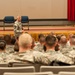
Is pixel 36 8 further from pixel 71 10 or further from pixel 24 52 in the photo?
pixel 24 52

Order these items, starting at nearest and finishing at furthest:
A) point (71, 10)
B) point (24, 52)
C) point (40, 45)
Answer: point (24, 52), point (40, 45), point (71, 10)

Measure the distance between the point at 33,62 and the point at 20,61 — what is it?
180 mm

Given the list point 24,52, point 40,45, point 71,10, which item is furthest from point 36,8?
point 24,52

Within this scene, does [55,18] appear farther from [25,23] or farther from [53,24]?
[25,23]

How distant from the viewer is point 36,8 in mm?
13734

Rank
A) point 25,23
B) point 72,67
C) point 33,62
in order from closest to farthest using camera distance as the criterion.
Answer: point 72,67
point 33,62
point 25,23

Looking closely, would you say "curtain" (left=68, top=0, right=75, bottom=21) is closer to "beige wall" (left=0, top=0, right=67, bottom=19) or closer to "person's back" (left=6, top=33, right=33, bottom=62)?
"beige wall" (left=0, top=0, right=67, bottom=19)

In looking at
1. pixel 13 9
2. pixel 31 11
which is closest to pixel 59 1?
pixel 31 11

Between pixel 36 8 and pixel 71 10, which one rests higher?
pixel 36 8

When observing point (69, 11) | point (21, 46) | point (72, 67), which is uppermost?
point (69, 11)

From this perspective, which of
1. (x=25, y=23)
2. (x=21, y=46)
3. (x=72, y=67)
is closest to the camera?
(x=72, y=67)

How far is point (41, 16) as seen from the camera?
1366 centimetres

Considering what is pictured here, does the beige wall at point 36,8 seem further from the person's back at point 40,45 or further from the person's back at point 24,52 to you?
the person's back at point 24,52

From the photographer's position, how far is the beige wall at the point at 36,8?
13.6m
